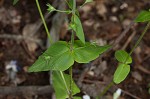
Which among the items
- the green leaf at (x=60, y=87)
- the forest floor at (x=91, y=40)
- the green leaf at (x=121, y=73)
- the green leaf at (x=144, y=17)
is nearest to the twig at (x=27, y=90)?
the forest floor at (x=91, y=40)

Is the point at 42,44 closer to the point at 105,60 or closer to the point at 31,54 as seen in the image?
the point at 31,54

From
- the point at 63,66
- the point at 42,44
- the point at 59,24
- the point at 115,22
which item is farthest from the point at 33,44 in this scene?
the point at 63,66

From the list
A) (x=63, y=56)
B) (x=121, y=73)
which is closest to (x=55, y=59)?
(x=63, y=56)

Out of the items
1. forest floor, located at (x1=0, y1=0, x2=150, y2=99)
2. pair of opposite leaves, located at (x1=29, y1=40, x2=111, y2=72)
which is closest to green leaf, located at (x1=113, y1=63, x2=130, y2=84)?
pair of opposite leaves, located at (x1=29, y1=40, x2=111, y2=72)

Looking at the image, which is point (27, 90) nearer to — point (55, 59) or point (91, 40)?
point (91, 40)

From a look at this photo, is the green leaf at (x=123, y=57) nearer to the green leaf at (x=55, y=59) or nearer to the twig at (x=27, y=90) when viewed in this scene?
the green leaf at (x=55, y=59)

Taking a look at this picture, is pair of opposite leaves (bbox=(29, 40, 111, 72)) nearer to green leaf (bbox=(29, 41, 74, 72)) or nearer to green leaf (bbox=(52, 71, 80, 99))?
green leaf (bbox=(29, 41, 74, 72))

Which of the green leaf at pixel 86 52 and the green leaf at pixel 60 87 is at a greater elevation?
the green leaf at pixel 86 52

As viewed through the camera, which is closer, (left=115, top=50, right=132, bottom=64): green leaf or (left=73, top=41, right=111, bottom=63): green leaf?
(left=73, top=41, right=111, bottom=63): green leaf
